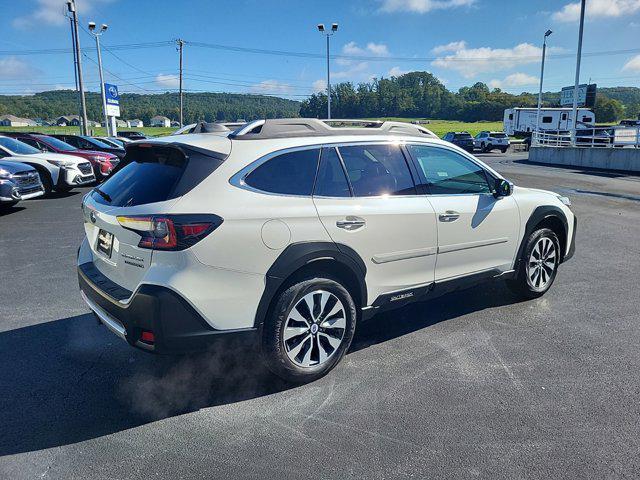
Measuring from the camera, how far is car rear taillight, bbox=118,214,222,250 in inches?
110

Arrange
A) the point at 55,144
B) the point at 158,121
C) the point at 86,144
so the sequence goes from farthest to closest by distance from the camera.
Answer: the point at 158,121, the point at 86,144, the point at 55,144

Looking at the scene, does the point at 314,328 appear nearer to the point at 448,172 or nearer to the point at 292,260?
the point at 292,260

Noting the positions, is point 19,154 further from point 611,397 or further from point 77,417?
point 611,397

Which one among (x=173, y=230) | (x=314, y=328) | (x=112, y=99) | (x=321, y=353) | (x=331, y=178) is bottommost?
(x=321, y=353)

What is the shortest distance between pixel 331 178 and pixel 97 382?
7.31ft

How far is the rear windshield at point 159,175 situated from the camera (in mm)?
2984

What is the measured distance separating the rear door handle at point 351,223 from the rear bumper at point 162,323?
0.95 meters

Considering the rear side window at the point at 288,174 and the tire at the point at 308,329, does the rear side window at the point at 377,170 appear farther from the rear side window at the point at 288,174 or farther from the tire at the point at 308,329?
the tire at the point at 308,329

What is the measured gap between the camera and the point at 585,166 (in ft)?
74.8

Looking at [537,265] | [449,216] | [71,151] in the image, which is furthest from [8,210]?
[537,265]

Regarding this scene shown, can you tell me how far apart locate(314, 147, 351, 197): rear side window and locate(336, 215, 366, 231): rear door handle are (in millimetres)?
200

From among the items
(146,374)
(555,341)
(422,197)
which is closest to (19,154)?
(146,374)

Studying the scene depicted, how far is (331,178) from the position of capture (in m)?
3.52

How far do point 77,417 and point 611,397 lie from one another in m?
3.48
